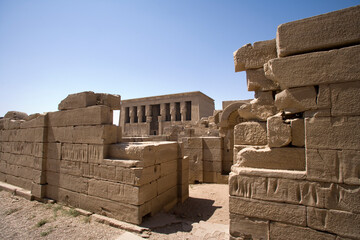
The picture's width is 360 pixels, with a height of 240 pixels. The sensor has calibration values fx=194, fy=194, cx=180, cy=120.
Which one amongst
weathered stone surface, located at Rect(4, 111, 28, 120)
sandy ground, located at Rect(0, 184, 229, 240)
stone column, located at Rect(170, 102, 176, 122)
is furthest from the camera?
stone column, located at Rect(170, 102, 176, 122)

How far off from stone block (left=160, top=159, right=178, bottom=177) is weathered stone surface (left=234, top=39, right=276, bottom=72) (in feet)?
9.73

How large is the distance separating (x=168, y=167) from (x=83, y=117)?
2.58m

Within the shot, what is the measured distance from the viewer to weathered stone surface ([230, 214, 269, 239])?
2.58 metres

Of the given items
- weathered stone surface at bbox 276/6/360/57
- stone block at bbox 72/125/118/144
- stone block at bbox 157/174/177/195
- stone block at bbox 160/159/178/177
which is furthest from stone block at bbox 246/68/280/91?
stone block at bbox 72/125/118/144

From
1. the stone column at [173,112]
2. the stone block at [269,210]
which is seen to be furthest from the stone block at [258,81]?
the stone column at [173,112]

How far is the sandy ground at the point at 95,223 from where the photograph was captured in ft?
12.2

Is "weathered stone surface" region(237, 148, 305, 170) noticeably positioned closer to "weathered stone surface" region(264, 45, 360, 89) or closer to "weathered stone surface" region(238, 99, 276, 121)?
"weathered stone surface" region(238, 99, 276, 121)

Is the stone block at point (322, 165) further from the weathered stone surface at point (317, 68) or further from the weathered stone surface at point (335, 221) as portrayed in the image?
the weathered stone surface at point (317, 68)

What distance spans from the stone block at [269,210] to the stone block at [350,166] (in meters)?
0.60

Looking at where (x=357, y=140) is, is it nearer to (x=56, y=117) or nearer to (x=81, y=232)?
(x=81, y=232)

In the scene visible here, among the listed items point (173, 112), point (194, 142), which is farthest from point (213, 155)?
point (173, 112)

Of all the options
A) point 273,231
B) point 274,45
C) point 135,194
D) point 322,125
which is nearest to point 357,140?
point 322,125

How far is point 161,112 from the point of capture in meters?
23.8

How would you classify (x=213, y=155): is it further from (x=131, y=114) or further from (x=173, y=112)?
(x=131, y=114)
